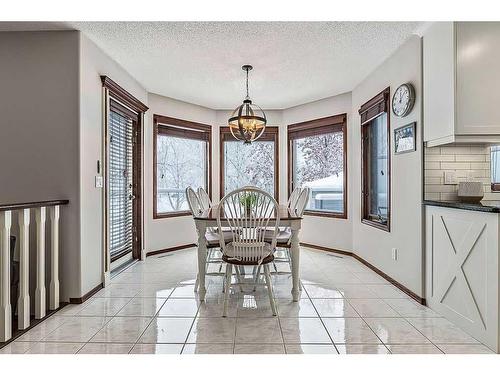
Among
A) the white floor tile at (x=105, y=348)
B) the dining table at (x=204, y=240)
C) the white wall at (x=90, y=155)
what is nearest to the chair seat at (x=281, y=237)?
the dining table at (x=204, y=240)

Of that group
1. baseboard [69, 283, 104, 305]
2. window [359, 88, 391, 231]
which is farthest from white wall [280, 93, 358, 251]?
baseboard [69, 283, 104, 305]

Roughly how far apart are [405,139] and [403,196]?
0.56m

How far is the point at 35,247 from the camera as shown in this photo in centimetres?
302

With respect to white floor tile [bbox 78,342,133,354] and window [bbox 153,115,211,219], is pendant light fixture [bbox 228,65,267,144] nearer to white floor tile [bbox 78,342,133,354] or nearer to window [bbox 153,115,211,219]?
window [bbox 153,115,211,219]

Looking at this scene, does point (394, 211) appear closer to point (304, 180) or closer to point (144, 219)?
point (304, 180)

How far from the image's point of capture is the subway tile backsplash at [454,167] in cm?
300

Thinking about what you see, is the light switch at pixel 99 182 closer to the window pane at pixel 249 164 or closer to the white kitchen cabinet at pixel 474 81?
the window pane at pixel 249 164

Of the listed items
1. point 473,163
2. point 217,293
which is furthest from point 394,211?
point 217,293

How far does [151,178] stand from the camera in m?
5.16

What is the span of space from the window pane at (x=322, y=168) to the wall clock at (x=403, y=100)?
177 cm

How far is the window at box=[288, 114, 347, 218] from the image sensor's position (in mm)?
5297

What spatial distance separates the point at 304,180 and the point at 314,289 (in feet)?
8.61

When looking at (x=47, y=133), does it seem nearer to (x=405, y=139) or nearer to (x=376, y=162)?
(x=405, y=139)

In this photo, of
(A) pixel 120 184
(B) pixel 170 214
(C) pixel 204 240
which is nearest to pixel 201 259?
(C) pixel 204 240
